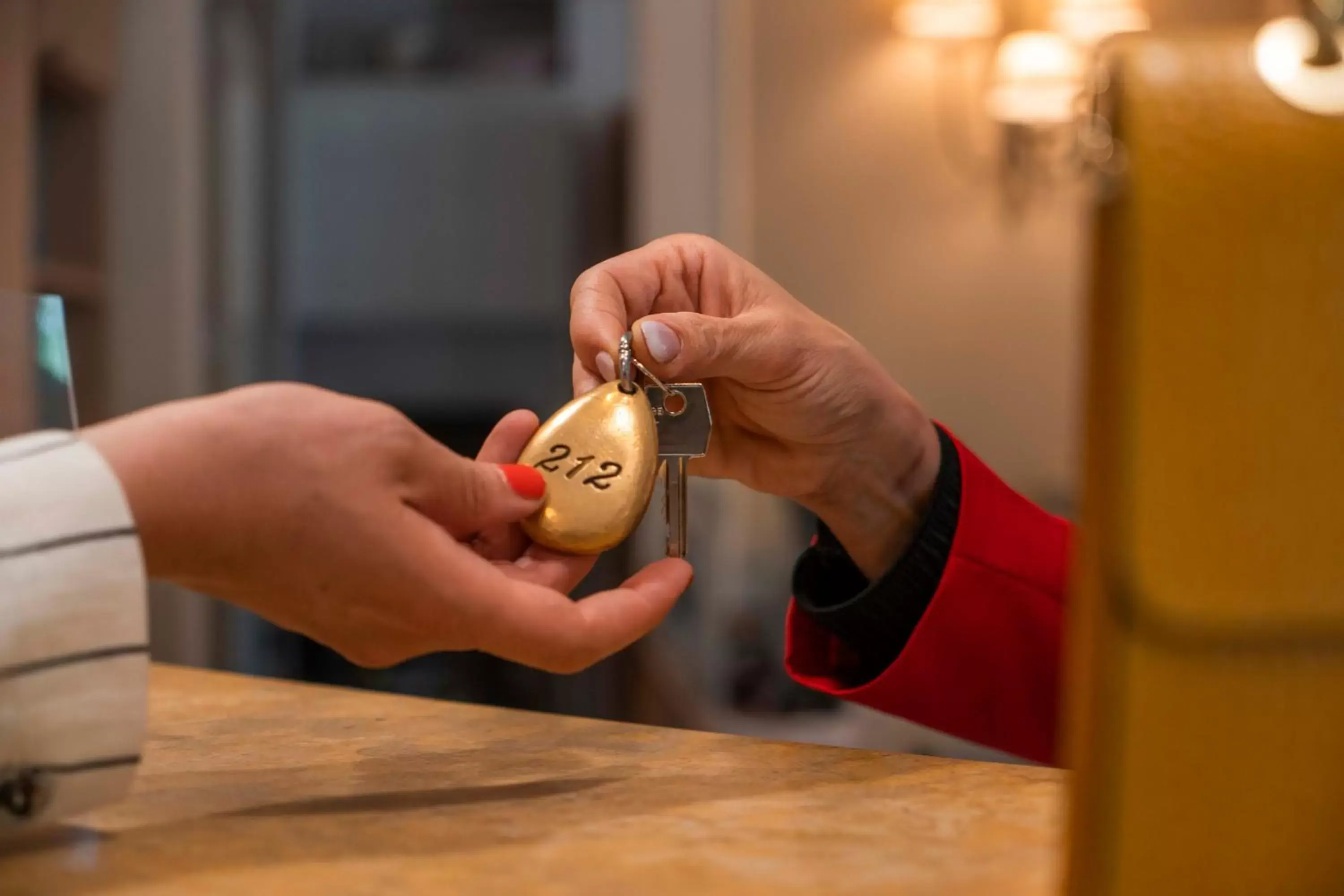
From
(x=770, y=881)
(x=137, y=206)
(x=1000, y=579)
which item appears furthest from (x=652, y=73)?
(x=770, y=881)

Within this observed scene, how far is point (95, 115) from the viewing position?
1940 mm

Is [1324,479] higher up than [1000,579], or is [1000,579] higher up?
[1324,479]

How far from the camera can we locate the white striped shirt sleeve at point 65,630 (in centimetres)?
33

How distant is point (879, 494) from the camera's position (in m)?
0.68

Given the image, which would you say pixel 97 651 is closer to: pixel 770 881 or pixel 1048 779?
pixel 770 881

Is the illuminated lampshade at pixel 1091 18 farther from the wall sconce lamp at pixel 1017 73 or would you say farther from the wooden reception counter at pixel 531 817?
the wooden reception counter at pixel 531 817

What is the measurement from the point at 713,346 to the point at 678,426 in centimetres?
4

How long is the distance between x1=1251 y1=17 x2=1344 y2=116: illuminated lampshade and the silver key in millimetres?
324

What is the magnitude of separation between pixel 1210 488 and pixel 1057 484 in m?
1.90

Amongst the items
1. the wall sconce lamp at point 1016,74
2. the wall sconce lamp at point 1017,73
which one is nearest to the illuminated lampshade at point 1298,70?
the wall sconce lamp at point 1016,74

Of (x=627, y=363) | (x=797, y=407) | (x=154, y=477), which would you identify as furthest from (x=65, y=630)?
(x=797, y=407)

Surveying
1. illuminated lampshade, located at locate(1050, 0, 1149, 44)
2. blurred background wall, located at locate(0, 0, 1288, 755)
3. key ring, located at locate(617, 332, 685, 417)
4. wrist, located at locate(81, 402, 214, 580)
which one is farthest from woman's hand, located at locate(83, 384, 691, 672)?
illuminated lampshade, located at locate(1050, 0, 1149, 44)

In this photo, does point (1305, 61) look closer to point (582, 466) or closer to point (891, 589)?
point (582, 466)

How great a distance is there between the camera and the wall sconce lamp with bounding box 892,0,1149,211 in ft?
6.34
